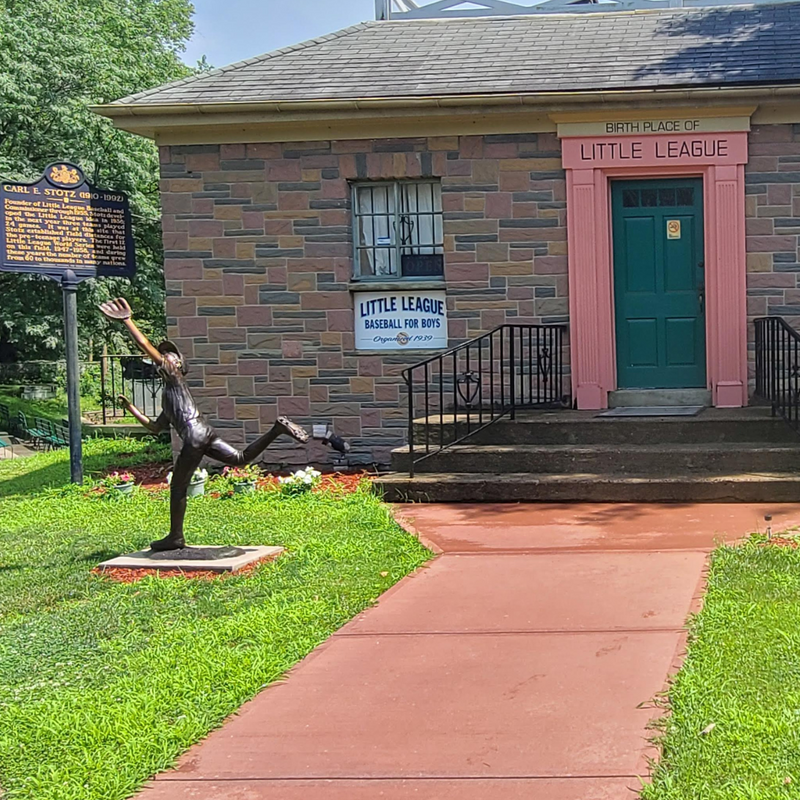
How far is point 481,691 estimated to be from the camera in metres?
4.31

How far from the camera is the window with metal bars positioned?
10.9 metres

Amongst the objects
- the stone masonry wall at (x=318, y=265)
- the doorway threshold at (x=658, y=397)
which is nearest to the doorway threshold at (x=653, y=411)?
the doorway threshold at (x=658, y=397)

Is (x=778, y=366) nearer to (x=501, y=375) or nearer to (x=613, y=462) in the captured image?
(x=613, y=462)

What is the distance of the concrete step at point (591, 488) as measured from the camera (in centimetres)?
822

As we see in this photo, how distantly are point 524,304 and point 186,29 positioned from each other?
27.1 metres

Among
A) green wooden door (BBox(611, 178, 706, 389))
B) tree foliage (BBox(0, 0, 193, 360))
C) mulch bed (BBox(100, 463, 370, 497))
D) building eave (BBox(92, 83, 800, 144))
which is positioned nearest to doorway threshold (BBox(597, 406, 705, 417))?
green wooden door (BBox(611, 178, 706, 389))

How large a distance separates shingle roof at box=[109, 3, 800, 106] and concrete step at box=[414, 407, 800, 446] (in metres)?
3.14

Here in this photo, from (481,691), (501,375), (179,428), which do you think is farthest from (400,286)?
(481,691)

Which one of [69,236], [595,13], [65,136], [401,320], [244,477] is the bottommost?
[244,477]

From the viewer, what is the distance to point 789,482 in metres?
8.13

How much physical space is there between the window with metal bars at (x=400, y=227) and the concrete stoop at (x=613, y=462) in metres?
1.98

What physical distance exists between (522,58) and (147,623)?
7959 millimetres

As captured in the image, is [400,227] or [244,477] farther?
[400,227]

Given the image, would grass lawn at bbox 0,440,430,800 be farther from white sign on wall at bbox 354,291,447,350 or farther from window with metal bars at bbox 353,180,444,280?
window with metal bars at bbox 353,180,444,280
